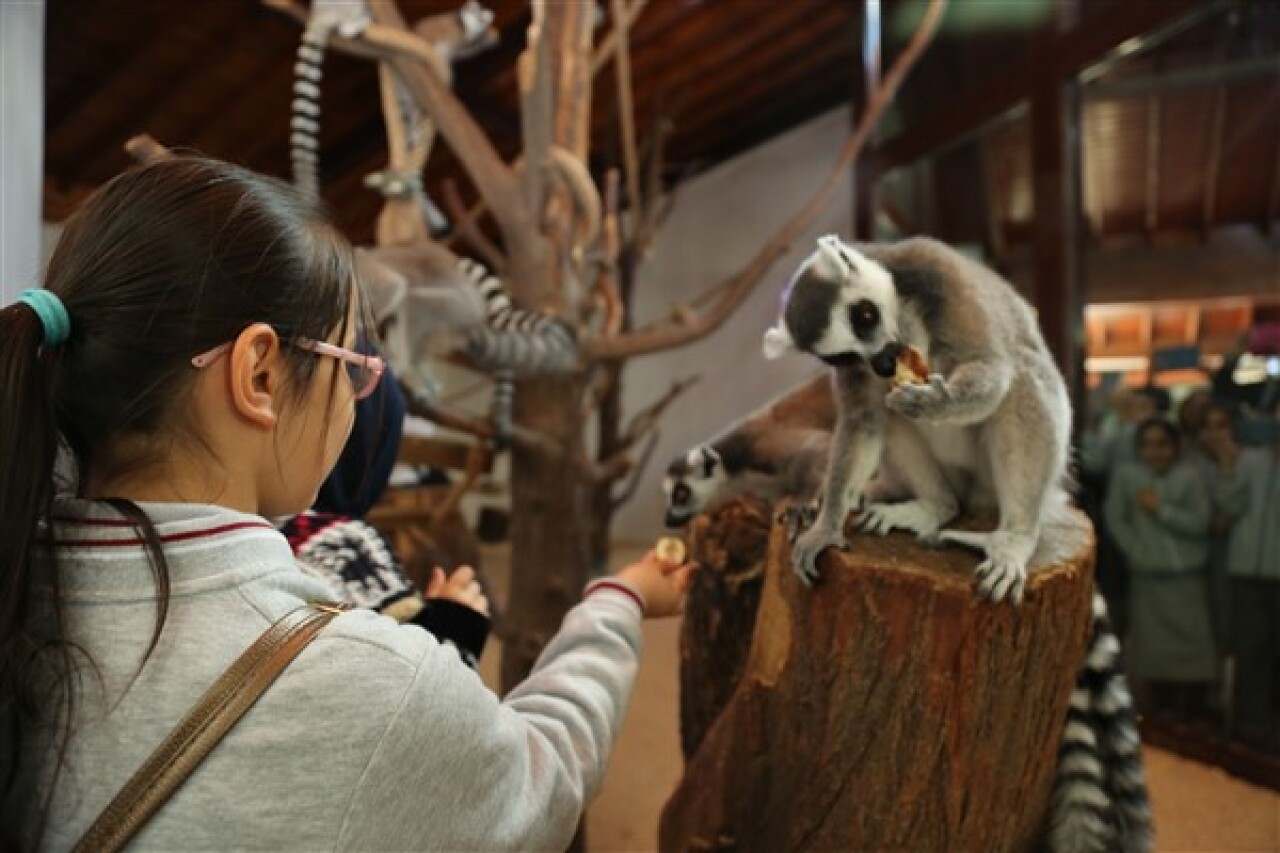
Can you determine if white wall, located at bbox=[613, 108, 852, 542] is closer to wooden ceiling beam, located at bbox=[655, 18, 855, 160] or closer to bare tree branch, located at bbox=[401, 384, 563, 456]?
wooden ceiling beam, located at bbox=[655, 18, 855, 160]

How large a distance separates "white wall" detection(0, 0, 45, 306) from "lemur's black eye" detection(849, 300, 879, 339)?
1.27 m

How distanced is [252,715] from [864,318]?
3.04ft

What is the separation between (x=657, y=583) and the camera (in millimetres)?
1201

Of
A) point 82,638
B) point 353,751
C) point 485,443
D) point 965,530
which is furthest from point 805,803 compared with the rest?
point 485,443

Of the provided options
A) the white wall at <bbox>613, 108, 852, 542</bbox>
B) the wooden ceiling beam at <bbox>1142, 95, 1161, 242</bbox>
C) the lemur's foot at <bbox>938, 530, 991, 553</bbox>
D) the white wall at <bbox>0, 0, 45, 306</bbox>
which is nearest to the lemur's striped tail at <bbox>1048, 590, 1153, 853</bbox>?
the lemur's foot at <bbox>938, 530, 991, 553</bbox>

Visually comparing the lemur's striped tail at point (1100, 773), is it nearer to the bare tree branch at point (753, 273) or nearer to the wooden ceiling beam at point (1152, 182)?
the wooden ceiling beam at point (1152, 182)

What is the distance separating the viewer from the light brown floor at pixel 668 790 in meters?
1.21

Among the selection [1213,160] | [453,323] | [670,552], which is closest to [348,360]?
[670,552]

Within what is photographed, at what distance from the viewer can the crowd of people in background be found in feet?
5.48

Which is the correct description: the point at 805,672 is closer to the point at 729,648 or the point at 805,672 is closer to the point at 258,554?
the point at 729,648

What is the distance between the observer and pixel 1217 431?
5.86 ft

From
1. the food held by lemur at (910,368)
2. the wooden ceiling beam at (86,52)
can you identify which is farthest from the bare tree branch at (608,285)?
the food held by lemur at (910,368)

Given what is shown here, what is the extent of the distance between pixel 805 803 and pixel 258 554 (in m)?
0.95

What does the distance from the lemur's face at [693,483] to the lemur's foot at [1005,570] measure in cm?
89
